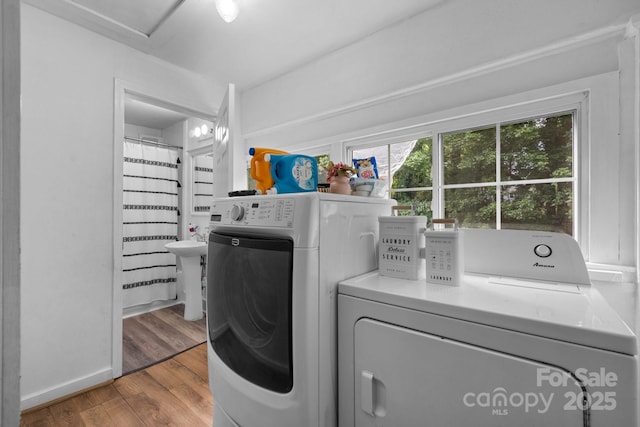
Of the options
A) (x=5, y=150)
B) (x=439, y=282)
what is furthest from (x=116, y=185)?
(x=439, y=282)

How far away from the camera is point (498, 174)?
171 centimetres

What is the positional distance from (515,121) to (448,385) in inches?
59.6

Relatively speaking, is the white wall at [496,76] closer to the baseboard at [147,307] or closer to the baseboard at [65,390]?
the baseboard at [65,390]

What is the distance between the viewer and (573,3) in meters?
1.41

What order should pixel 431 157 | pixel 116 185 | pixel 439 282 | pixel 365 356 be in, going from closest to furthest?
1. pixel 365 356
2. pixel 439 282
3. pixel 431 157
4. pixel 116 185

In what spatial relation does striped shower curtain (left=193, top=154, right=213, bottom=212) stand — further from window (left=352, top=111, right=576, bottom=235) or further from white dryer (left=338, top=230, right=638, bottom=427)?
white dryer (left=338, top=230, right=638, bottom=427)

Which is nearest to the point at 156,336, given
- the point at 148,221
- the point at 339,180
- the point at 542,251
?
the point at 148,221

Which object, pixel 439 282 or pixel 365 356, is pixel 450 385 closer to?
pixel 365 356

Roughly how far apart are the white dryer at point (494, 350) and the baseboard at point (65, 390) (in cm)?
196

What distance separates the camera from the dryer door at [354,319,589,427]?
70cm

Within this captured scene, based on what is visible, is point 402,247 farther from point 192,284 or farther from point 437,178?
point 192,284

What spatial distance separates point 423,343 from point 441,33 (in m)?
1.82

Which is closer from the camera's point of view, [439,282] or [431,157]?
[439,282]

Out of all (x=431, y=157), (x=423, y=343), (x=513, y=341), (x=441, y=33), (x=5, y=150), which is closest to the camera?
(x=5, y=150)
